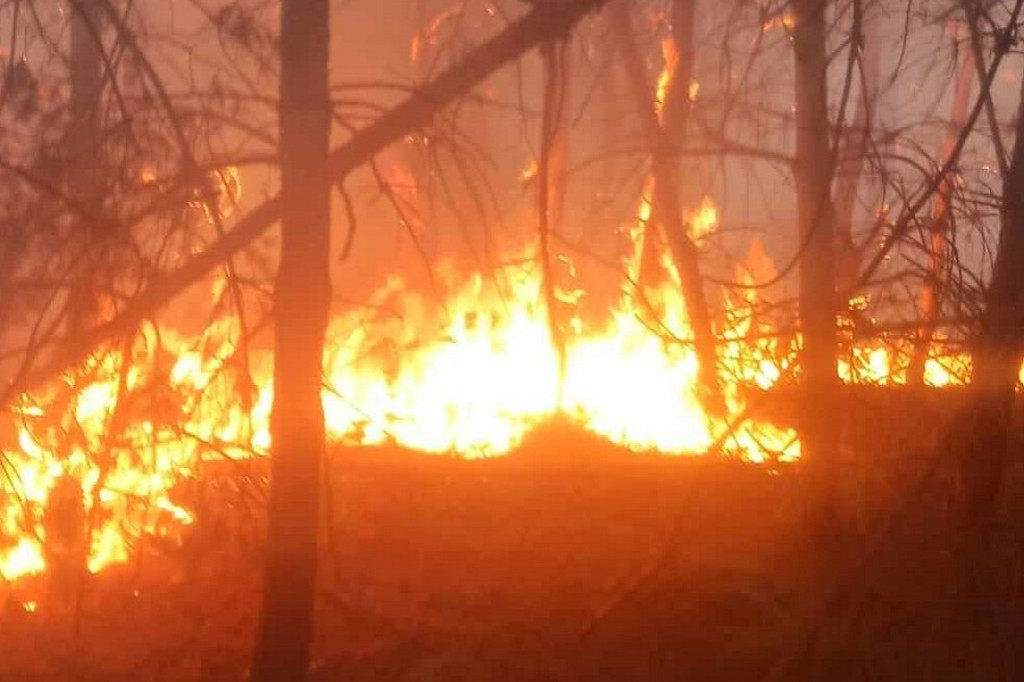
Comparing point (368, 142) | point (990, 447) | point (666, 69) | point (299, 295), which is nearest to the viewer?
point (299, 295)

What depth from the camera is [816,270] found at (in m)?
7.32

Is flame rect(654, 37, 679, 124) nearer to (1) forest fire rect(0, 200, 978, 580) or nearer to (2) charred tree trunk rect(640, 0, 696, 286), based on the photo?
(2) charred tree trunk rect(640, 0, 696, 286)

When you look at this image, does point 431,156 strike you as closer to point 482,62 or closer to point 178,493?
point 482,62

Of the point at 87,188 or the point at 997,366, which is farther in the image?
the point at 997,366

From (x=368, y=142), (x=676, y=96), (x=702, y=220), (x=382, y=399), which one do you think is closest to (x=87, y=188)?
(x=368, y=142)

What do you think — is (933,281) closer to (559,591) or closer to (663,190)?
(559,591)

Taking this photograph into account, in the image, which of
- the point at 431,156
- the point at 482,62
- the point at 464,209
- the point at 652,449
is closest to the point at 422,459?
the point at 652,449

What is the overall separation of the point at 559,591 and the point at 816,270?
2387mm

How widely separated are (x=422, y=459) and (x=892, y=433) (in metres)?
3.37

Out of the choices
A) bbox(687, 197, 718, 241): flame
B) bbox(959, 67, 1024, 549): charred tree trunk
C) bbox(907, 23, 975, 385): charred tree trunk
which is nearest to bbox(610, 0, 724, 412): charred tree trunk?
bbox(687, 197, 718, 241): flame

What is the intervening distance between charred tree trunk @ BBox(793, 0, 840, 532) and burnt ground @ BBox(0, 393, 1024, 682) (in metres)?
0.19

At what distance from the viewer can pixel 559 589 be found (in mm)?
7102

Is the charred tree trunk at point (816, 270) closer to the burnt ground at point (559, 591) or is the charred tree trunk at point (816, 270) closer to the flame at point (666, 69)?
the burnt ground at point (559, 591)

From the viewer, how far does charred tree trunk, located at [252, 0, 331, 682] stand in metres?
5.70
